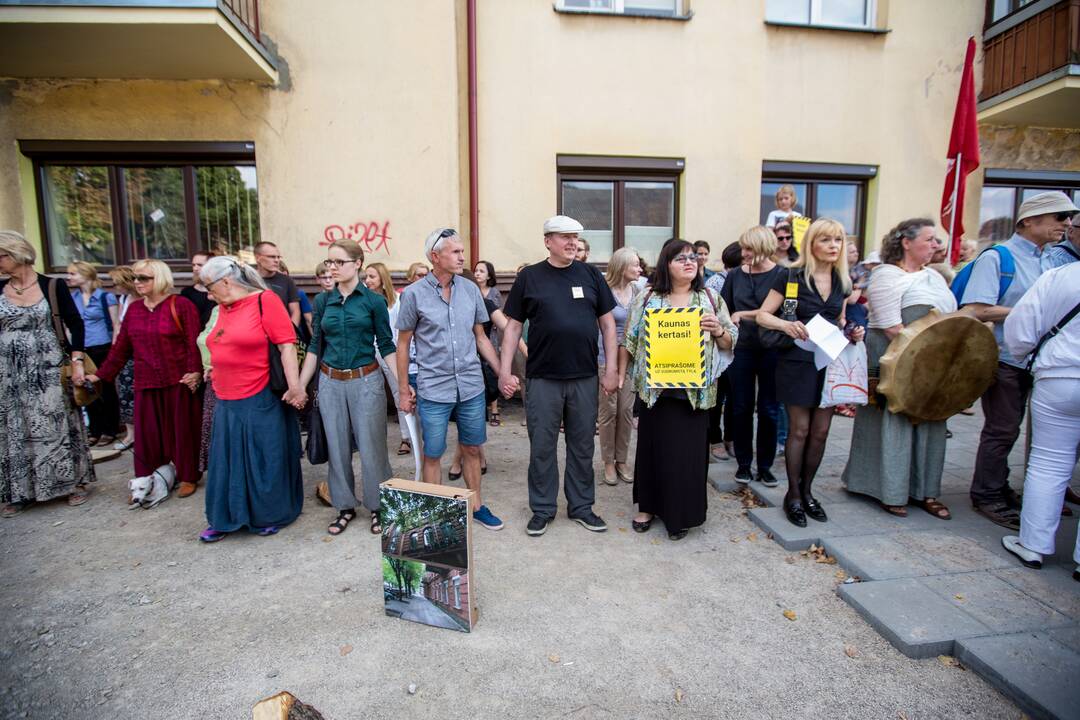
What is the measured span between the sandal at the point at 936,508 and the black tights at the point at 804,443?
89cm

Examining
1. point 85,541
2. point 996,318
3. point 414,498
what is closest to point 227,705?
point 414,498

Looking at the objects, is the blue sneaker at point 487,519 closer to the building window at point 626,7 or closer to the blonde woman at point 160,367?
the blonde woman at point 160,367

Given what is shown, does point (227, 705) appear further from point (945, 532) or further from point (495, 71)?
point (495, 71)

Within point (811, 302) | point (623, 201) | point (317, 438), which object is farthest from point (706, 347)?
point (623, 201)

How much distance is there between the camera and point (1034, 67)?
7.72 metres

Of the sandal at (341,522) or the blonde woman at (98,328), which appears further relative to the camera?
the blonde woman at (98,328)

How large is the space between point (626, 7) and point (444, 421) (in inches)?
261

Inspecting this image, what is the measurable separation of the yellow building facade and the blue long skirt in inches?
150

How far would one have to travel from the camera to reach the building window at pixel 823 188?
27.1 ft

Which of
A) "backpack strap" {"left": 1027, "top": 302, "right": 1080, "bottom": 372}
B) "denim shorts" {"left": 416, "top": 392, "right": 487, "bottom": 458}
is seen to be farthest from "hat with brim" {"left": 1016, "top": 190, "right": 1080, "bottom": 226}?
"denim shorts" {"left": 416, "top": 392, "right": 487, "bottom": 458}

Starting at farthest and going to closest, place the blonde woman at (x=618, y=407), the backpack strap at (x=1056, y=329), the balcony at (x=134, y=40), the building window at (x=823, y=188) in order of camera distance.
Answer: the building window at (x=823, y=188), the balcony at (x=134, y=40), the blonde woman at (x=618, y=407), the backpack strap at (x=1056, y=329)

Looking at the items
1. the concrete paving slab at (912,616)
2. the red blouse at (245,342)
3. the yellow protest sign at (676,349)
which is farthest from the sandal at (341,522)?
the concrete paving slab at (912,616)

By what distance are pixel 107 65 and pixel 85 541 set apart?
18.2ft

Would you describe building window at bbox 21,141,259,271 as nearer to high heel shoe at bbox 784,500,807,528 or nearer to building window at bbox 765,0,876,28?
high heel shoe at bbox 784,500,807,528
